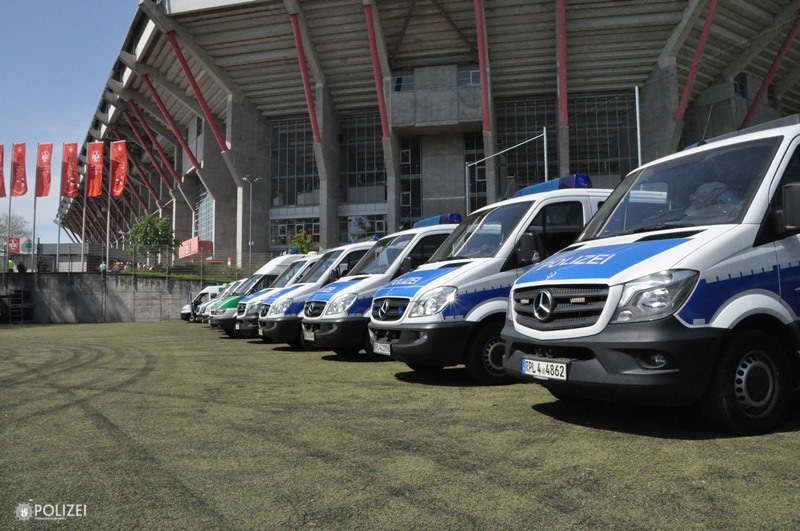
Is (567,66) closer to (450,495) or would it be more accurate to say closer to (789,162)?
(789,162)

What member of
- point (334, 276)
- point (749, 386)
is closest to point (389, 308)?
point (749, 386)

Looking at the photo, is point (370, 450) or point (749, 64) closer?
point (370, 450)

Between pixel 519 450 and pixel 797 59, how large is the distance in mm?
46965

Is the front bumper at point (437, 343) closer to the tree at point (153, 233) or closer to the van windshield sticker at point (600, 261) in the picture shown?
the van windshield sticker at point (600, 261)

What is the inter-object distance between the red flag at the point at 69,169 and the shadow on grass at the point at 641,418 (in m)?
39.1

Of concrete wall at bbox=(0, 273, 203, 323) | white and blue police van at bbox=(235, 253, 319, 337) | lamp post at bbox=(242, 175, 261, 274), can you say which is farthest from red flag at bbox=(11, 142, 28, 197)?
white and blue police van at bbox=(235, 253, 319, 337)

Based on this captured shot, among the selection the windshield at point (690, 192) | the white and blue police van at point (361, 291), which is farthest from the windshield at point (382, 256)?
the windshield at point (690, 192)

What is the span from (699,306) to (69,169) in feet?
133

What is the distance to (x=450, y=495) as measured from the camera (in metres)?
2.94

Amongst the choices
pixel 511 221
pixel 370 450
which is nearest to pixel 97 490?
pixel 370 450

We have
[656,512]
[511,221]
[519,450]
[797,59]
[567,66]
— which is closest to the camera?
[656,512]

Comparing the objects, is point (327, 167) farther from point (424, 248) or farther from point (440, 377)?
point (440, 377)

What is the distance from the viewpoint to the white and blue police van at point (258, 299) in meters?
13.0

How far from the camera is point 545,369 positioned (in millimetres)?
4254
